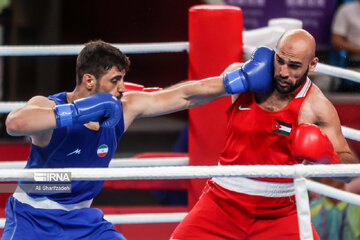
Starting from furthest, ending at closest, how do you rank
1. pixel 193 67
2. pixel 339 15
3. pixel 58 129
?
pixel 339 15
pixel 193 67
pixel 58 129

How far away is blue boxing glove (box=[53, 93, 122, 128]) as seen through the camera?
6.87 ft

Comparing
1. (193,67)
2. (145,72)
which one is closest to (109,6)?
(145,72)

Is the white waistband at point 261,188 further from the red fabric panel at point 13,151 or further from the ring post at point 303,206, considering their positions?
the red fabric panel at point 13,151

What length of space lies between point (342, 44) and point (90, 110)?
3204mm

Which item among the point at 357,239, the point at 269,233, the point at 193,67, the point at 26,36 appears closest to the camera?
the point at 269,233

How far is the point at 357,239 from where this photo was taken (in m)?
3.68

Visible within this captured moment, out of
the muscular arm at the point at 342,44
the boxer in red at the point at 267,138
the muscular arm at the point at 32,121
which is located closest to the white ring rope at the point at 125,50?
the boxer in red at the point at 267,138

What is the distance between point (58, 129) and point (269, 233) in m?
0.87

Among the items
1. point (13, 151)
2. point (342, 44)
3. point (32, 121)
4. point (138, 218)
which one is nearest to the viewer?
point (32, 121)

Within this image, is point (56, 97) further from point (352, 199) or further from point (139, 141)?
point (139, 141)

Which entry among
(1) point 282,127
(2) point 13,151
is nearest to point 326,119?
(1) point 282,127

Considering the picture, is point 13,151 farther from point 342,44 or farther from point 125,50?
point 342,44

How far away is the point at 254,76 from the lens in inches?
94.2

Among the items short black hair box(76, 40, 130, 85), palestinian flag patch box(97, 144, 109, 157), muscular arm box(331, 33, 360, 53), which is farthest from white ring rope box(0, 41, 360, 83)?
muscular arm box(331, 33, 360, 53)
